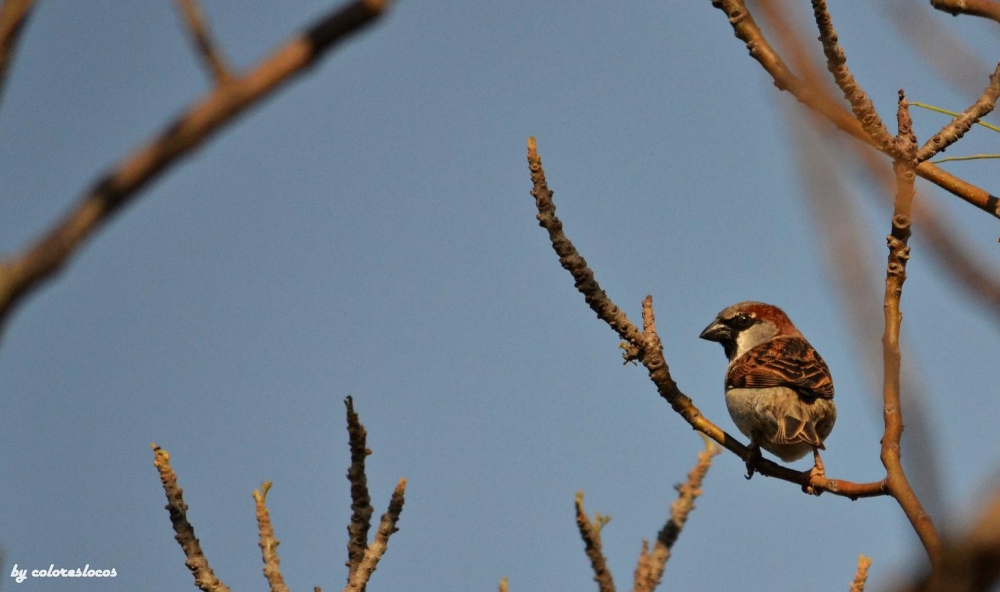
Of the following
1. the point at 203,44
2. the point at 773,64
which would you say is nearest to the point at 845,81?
the point at 773,64

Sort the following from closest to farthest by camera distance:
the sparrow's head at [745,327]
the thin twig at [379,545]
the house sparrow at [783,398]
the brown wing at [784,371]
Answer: the thin twig at [379,545] < the house sparrow at [783,398] < the brown wing at [784,371] < the sparrow's head at [745,327]

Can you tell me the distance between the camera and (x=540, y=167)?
4309 mm

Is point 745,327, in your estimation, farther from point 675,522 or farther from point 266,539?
point 266,539

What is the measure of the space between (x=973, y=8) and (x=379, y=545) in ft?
10.4

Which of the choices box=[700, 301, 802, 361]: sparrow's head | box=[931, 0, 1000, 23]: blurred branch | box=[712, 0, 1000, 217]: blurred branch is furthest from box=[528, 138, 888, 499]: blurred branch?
box=[700, 301, 802, 361]: sparrow's head

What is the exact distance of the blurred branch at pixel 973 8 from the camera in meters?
3.65

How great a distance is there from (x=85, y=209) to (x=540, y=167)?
9.89 feet

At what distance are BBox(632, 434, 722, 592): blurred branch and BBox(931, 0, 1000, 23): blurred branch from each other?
2607 mm

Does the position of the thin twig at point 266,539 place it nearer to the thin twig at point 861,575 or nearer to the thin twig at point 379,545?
the thin twig at point 379,545

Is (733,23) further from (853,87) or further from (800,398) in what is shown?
(800,398)

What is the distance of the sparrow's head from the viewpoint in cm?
882

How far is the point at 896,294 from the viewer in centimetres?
395

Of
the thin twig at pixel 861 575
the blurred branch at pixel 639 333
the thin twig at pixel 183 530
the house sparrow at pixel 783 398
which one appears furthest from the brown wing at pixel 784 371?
the thin twig at pixel 183 530

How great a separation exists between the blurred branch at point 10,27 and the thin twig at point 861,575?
412 centimetres
